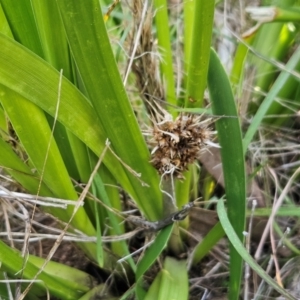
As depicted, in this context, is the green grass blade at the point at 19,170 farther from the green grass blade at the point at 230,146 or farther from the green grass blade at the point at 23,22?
the green grass blade at the point at 230,146

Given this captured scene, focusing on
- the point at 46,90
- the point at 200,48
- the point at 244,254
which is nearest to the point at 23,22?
the point at 46,90

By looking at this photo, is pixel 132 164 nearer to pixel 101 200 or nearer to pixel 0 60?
pixel 101 200

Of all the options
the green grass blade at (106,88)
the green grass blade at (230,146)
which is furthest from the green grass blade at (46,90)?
the green grass blade at (230,146)

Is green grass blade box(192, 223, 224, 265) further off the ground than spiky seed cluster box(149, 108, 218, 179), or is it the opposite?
spiky seed cluster box(149, 108, 218, 179)

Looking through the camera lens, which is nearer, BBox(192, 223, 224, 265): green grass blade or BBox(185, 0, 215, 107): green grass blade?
BBox(185, 0, 215, 107): green grass blade

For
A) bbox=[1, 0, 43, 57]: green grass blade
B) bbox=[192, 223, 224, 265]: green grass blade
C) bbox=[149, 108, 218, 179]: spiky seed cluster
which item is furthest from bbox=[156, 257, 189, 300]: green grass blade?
bbox=[1, 0, 43, 57]: green grass blade

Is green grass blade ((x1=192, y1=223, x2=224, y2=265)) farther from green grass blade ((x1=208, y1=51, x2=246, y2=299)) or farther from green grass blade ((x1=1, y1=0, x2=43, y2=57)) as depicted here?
green grass blade ((x1=1, y1=0, x2=43, y2=57))
